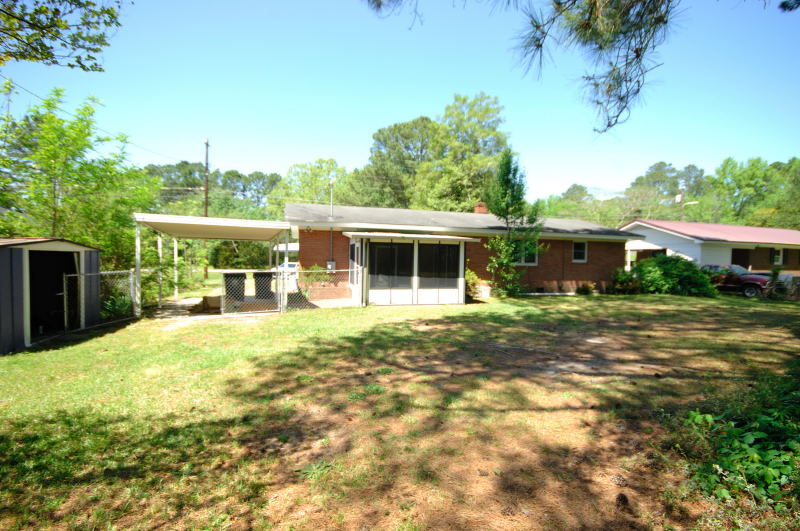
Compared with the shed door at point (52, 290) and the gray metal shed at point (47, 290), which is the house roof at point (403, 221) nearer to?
the gray metal shed at point (47, 290)

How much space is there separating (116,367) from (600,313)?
12.3 metres

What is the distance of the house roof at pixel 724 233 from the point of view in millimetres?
20641

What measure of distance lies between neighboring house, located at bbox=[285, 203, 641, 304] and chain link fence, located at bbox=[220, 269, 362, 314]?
15.0 inches

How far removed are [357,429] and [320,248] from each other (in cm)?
1119

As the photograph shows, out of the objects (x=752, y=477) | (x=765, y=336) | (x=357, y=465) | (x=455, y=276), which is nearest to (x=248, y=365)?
(x=357, y=465)

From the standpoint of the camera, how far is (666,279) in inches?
657

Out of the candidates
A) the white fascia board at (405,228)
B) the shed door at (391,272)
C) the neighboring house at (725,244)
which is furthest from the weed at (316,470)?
the neighboring house at (725,244)

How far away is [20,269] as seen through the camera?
6574 mm

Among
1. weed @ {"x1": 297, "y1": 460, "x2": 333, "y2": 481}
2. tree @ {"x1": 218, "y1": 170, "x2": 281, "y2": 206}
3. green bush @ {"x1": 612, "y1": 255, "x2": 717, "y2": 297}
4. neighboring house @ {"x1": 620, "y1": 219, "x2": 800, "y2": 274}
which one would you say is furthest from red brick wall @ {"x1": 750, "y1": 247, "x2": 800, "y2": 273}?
tree @ {"x1": 218, "y1": 170, "x2": 281, "y2": 206}

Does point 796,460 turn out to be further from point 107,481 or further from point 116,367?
point 116,367

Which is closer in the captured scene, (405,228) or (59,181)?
(59,181)

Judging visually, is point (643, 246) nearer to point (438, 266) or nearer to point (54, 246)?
point (438, 266)

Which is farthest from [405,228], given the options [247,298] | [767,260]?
[767,260]

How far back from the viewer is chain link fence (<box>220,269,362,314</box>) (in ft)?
37.7
